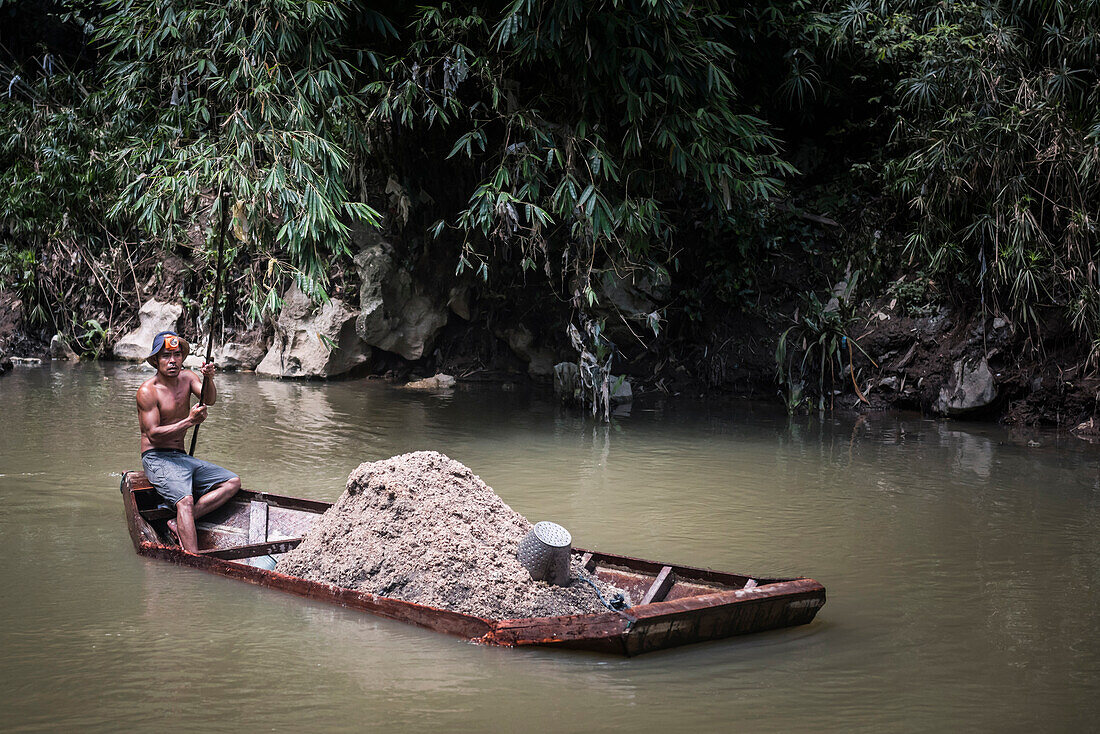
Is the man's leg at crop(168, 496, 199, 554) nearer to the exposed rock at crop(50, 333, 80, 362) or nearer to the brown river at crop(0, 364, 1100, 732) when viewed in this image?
the brown river at crop(0, 364, 1100, 732)

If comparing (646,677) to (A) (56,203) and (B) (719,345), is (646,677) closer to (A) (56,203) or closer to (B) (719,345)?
(B) (719,345)

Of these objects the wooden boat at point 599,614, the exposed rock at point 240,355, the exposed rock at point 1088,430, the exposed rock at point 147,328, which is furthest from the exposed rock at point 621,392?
the exposed rock at point 147,328

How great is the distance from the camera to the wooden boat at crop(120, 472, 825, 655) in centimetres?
340

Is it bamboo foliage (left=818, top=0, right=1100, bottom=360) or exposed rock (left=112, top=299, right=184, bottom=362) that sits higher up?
bamboo foliage (left=818, top=0, right=1100, bottom=360)

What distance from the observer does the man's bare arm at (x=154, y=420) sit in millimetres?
5090

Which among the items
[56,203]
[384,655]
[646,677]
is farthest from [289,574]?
[56,203]

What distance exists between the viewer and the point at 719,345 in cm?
1153

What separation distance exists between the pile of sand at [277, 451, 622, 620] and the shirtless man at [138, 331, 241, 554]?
0.87 metres

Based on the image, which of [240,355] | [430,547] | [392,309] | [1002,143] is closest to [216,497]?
[430,547]

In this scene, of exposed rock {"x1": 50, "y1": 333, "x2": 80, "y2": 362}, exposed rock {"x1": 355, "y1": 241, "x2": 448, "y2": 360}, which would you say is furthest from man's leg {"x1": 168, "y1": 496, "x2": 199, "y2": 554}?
exposed rock {"x1": 50, "y1": 333, "x2": 80, "y2": 362}

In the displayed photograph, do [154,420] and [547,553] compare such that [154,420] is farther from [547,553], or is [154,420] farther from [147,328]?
[147,328]

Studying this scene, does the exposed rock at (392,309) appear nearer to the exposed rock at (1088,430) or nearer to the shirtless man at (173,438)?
the shirtless man at (173,438)

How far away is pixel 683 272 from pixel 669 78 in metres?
3.83

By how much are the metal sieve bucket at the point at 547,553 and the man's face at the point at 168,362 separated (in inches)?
92.1
